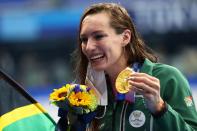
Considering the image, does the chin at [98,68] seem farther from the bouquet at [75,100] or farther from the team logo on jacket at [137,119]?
the team logo on jacket at [137,119]

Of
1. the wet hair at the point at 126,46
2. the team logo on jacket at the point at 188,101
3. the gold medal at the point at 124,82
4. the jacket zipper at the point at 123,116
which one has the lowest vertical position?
the jacket zipper at the point at 123,116

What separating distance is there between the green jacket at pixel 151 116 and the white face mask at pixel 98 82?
1.9 inches

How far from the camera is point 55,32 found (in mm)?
7656

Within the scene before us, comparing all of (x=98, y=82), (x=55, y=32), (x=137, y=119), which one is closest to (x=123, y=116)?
(x=137, y=119)

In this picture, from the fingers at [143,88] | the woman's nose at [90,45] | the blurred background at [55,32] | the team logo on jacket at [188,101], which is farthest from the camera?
the blurred background at [55,32]

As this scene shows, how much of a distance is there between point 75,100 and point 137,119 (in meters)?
0.24

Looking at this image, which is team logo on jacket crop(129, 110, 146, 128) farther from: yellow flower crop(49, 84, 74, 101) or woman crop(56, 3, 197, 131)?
yellow flower crop(49, 84, 74, 101)

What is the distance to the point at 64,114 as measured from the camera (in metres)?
2.14

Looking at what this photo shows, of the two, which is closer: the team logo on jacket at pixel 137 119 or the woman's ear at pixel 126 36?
the team logo on jacket at pixel 137 119

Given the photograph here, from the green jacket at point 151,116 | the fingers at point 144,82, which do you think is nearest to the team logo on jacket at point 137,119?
the green jacket at point 151,116

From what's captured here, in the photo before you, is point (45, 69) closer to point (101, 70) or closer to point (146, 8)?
point (146, 8)

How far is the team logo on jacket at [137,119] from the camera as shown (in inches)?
84.9

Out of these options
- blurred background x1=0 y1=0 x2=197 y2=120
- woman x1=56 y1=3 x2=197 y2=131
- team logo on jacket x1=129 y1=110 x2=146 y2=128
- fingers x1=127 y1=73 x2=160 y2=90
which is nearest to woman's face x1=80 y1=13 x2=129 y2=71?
woman x1=56 y1=3 x2=197 y2=131

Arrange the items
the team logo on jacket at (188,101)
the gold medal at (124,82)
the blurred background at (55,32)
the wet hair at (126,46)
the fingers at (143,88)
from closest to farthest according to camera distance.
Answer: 1. the fingers at (143,88)
2. the gold medal at (124,82)
3. the team logo on jacket at (188,101)
4. the wet hair at (126,46)
5. the blurred background at (55,32)
